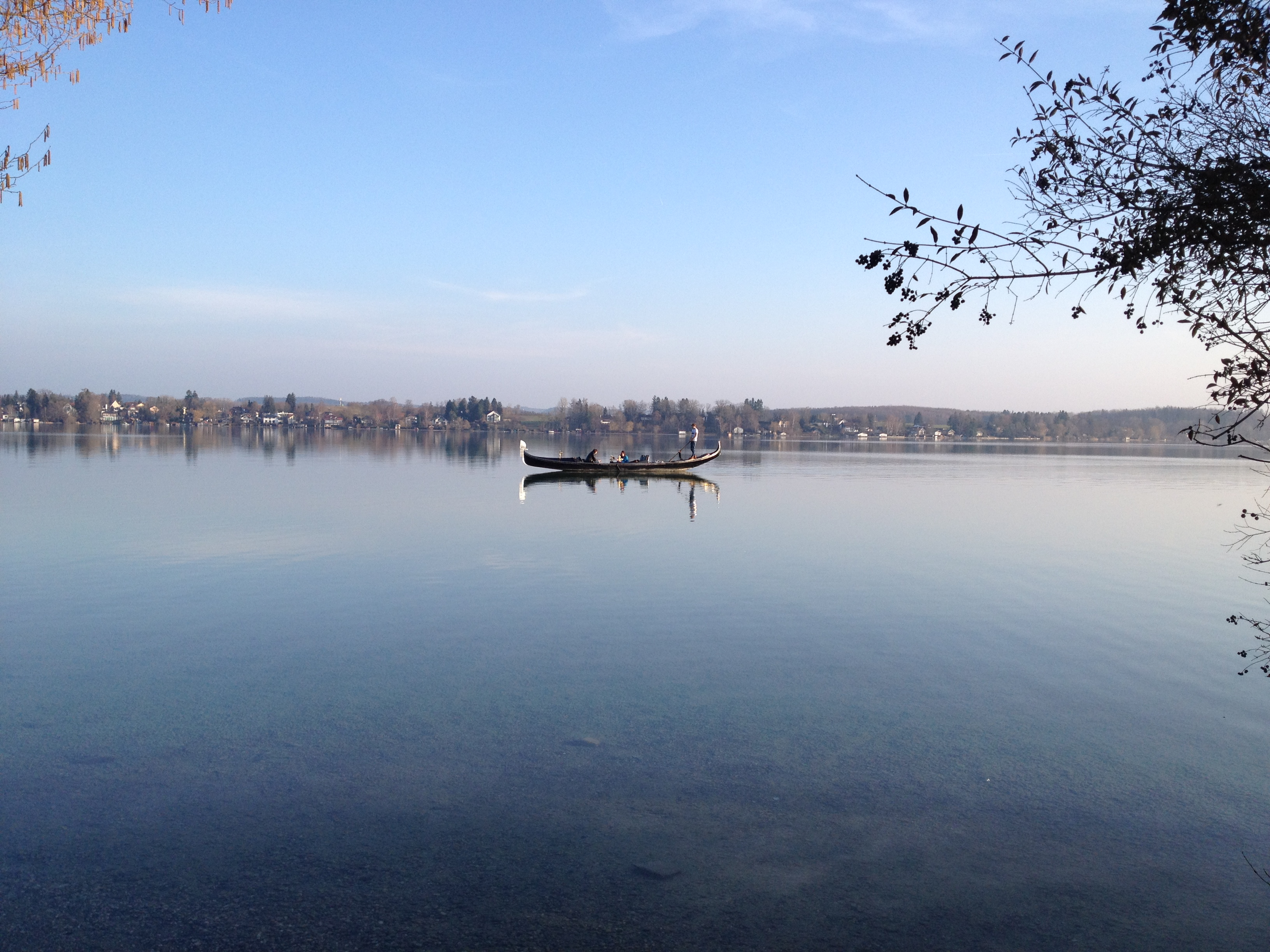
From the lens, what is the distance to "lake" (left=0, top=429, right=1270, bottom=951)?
550 centimetres

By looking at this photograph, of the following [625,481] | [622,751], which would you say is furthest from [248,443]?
[622,751]

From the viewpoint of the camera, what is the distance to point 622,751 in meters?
7.93

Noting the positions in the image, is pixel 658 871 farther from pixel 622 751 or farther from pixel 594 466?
pixel 594 466

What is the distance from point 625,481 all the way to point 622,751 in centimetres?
3607

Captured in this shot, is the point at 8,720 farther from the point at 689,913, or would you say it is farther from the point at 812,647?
the point at 812,647

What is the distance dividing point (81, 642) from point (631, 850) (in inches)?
332

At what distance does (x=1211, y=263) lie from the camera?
16.4ft

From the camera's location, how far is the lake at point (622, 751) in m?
5.50

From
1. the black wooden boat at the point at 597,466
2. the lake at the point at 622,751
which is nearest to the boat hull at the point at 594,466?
the black wooden boat at the point at 597,466

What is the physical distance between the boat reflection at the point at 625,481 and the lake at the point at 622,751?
1865cm

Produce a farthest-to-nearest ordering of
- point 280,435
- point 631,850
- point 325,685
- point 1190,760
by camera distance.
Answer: point 280,435 → point 325,685 → point 1190,760 → point 631,850

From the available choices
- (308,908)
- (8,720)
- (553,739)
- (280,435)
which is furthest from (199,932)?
(280,435)

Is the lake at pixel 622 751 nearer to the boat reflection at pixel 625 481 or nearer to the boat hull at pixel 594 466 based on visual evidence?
the boat reflection at pixel 625 481

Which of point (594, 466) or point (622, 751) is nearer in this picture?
point (622, 751)
